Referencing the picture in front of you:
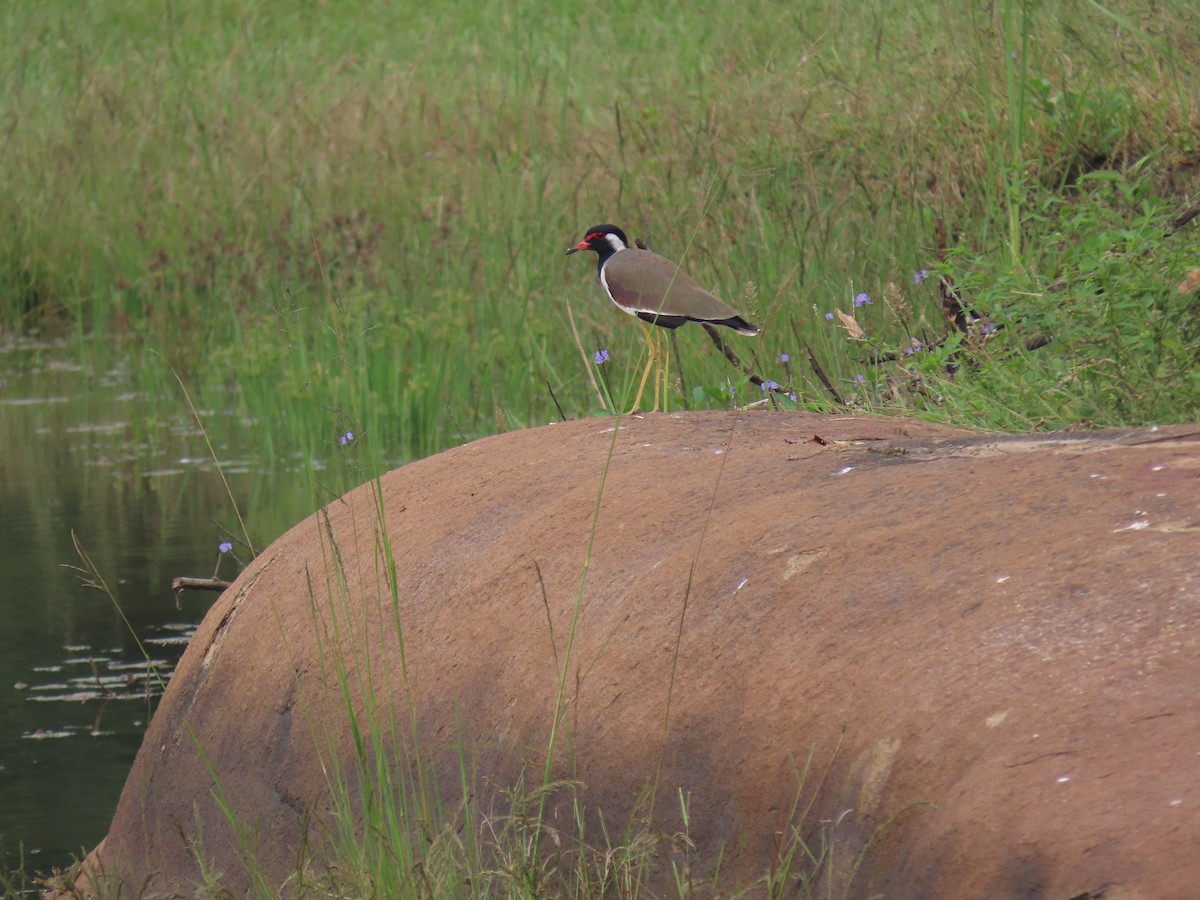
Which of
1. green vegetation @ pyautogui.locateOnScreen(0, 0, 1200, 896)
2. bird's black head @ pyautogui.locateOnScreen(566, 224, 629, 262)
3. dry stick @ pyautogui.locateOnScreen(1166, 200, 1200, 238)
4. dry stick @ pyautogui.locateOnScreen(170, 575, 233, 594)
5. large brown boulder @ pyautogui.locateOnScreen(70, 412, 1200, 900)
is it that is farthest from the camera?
bird's black head @ pyautogui.locateOnScreen(566, 224, 629, 262)

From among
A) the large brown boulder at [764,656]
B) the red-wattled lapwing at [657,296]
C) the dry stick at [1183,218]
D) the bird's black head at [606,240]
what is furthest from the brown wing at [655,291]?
the dry stick at [1183,218]

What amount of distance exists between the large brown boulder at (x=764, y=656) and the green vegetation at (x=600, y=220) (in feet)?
0.36

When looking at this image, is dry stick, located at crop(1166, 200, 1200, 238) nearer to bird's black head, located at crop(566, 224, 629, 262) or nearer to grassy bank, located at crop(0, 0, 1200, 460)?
grassy bank, located at crop(0, 0, 1200, 460)

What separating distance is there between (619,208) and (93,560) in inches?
91.6

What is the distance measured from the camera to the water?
13.8 ft

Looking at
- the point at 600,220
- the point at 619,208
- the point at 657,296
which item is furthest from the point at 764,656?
the point at 600,220

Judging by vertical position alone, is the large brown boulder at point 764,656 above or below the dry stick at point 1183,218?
below

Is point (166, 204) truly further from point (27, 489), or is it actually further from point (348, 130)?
point (27, 489)

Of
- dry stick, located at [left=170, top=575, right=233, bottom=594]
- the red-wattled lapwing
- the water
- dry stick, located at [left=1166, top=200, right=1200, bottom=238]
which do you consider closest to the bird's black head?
the red-wattled lapwing

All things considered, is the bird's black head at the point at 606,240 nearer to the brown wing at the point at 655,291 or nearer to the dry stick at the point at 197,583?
the brown wing at the point at 655,291

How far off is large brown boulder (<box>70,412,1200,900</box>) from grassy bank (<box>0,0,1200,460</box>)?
0.42 meters

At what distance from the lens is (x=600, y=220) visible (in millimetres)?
8062

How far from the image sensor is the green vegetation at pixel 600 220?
3.77 metres

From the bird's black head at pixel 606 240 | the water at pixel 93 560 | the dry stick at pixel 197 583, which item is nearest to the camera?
the dry stick at pixel 197 583
